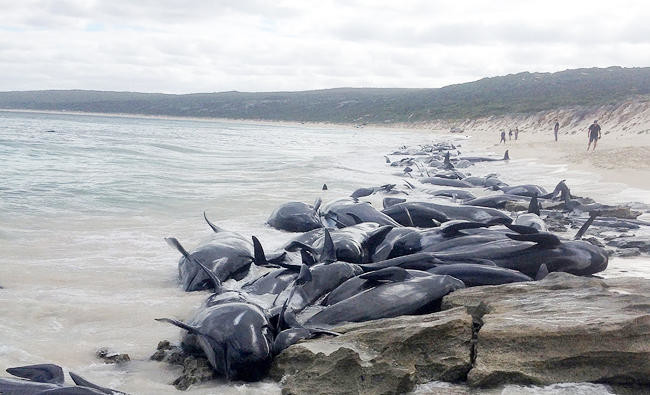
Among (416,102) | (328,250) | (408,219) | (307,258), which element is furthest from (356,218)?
(416,102)

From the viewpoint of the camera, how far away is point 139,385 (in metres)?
3.70

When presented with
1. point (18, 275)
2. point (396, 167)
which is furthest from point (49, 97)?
point (18, 275)

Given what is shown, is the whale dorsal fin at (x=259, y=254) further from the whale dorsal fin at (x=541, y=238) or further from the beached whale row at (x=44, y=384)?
the beached whale row at (x=44, y=384)

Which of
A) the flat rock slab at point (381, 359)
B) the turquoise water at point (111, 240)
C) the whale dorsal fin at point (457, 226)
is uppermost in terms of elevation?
the whale dorsal fin at point (457, 226)

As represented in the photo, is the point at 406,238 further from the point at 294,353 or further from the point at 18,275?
the point at 18,275

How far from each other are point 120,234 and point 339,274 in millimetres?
4618

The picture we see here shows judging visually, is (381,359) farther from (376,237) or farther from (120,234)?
(120,234)

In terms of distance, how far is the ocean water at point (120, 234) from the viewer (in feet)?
14.2

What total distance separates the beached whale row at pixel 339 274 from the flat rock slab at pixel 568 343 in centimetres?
86

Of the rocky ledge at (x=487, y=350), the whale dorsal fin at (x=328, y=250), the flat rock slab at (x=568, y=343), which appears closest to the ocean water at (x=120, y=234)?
the rocky ledge at (x=487, y=350)

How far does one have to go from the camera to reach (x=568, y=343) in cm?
352

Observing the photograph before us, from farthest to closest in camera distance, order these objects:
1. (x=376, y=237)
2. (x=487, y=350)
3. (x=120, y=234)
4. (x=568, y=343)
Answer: (x=120, y=234), (x=376, y=237), (x=487, y=350), (x=568, y=343)

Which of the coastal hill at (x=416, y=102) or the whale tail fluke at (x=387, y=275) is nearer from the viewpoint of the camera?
the whale tail fluke at (x=387, y=275)

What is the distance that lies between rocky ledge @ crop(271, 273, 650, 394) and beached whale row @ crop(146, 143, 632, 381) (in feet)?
1.05
